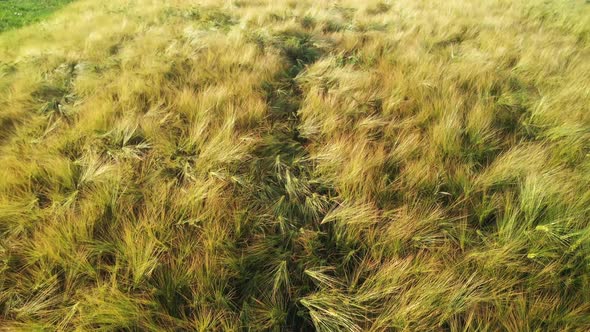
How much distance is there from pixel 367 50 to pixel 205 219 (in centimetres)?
351

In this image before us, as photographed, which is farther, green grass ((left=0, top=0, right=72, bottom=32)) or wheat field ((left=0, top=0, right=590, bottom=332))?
green grass ((left=0, top=0, right=72, bottom=32))

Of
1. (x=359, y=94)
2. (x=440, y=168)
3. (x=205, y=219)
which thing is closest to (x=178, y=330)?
(x=205, y=219)

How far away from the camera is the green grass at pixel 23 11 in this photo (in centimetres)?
830

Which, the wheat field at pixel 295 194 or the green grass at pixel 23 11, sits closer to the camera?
the wheat field at pixel 295 194

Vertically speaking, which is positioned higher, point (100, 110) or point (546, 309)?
point (100, 110)

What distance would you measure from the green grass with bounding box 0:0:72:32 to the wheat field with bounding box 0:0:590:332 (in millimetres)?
6251

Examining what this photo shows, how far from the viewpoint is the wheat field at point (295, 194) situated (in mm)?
1445

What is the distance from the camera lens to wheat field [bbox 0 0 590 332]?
4.74ft

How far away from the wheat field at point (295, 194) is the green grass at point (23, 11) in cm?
625

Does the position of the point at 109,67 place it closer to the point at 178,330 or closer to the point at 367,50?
the point at 367,50

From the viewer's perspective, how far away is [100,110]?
8.98 ft

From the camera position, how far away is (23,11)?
9.80m

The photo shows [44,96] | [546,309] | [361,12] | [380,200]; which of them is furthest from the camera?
[361,12]

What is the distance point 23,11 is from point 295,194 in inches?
499
